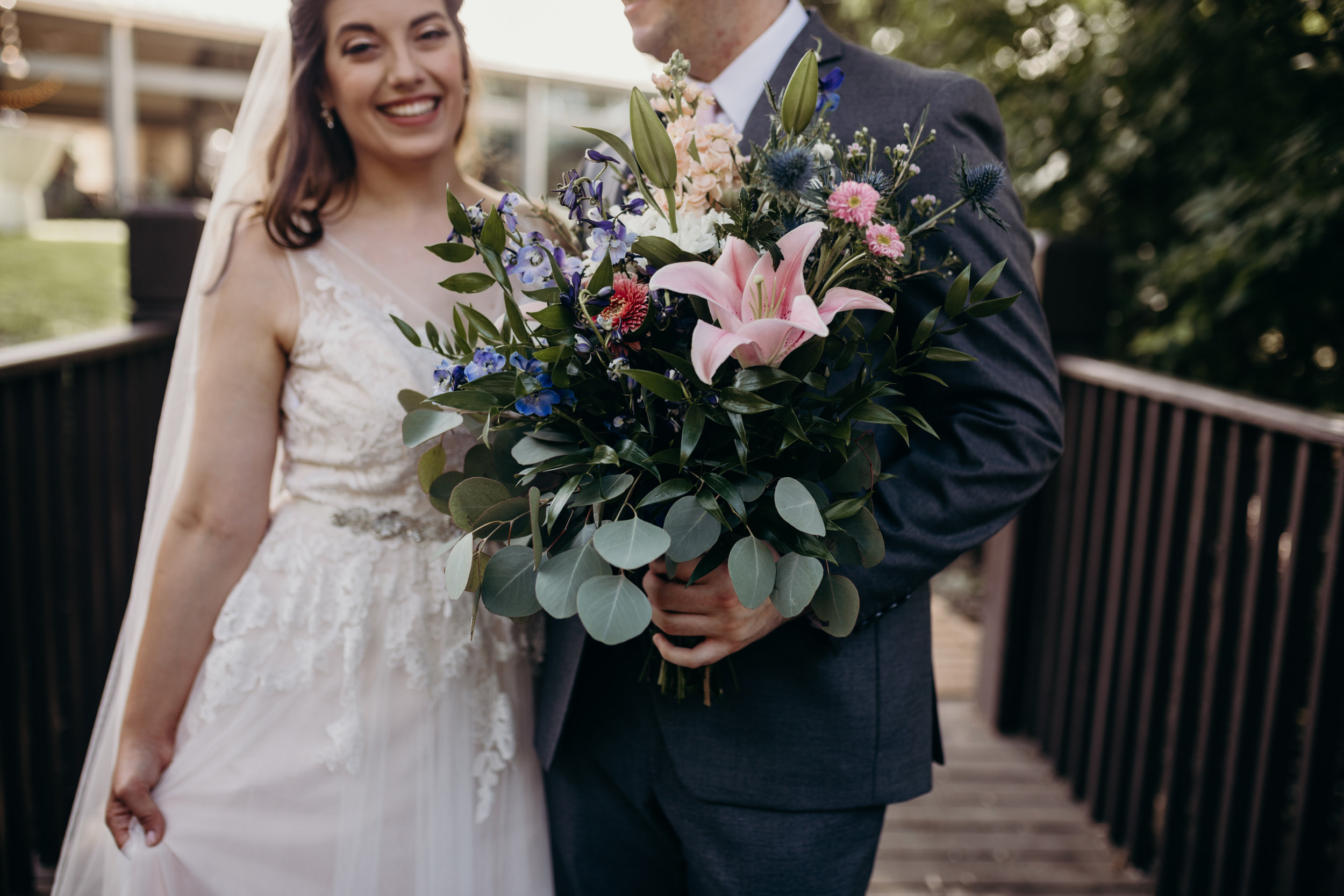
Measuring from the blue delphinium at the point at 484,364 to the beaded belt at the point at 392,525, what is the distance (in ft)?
1.78

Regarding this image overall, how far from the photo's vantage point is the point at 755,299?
2.75ft

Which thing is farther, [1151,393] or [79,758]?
[1151,393]

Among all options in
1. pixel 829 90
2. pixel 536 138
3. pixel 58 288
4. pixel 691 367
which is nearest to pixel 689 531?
pixel 691 367

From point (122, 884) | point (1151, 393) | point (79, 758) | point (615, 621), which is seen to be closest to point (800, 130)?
point (615, 621)

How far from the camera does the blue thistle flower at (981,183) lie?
88 cm

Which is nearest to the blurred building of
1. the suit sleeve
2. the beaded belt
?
the beaded belt

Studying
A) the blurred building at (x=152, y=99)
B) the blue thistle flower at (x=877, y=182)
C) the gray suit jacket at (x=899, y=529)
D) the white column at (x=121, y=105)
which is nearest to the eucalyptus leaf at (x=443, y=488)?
the gray suit jacket at (x=899, y=529)

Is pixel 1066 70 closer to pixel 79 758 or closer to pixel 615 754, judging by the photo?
pixel 615 754

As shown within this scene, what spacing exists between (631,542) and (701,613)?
226mm

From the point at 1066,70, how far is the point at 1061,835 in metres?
2.60

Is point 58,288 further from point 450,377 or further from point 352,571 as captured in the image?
point 450,377

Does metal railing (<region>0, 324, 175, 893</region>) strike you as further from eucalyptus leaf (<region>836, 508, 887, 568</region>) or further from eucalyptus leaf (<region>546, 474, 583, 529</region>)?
eucalyptus leaf (<region>836, 508, 887, 568</region>)

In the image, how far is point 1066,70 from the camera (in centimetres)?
320

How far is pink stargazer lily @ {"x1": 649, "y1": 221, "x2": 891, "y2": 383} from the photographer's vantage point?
788 mm
